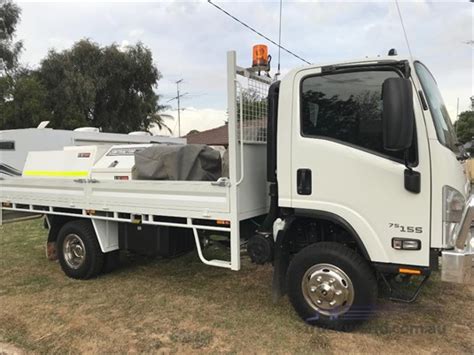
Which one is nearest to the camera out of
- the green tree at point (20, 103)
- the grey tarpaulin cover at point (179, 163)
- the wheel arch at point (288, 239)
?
the wheel arch at point (288, 239)

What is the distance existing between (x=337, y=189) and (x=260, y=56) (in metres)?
1.59

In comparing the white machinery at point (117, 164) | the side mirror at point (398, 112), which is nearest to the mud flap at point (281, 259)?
the side mirror at point (398, 112)

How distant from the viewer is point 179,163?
4445 millimetres

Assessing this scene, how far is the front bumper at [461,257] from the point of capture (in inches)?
119

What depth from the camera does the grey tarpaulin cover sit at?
14.5 ft

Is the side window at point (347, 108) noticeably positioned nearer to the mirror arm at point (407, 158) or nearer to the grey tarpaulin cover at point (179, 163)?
the mirror arm at point (407, 158)

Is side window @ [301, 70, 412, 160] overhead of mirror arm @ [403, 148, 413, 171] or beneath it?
overhead

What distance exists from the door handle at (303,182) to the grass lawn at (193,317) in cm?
125

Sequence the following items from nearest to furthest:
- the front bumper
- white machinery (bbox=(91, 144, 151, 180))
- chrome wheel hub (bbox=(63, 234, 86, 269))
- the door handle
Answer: the front bumper, the door handle, white machinery (bbox=(91, 144, 151, 180)), chrome wheel hub (bbox=(63, 234, 86, 269))

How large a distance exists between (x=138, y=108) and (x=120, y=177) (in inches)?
744

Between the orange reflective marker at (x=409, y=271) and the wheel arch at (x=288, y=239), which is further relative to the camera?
the wheel arch at (x=288, y=239)

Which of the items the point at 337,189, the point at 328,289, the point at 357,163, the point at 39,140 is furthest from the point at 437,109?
the point at 39,140

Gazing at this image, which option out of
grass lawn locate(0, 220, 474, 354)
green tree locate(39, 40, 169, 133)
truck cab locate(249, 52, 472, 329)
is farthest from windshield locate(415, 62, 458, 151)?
green tree locate(39, 40, 169, 133)

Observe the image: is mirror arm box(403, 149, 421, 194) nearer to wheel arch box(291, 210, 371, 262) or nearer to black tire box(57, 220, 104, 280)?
wheel arch box(291, 210, 371, 262)
